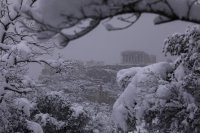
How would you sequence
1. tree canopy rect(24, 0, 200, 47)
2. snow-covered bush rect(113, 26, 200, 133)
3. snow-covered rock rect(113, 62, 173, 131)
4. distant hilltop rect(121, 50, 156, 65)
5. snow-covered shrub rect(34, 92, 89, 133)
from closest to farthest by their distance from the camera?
tree canopy rect(24, 0, 200, 47)
snow-covered bush rect(113, 26, 200, 133)
snow-covered rock rect(113, 62, 173, 131)
snow-covered shrub rect(34, 92, 89, 133)
distant hilltop rect(121, 50, 156, 65)

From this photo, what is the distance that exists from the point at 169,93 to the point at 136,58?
3547 inches

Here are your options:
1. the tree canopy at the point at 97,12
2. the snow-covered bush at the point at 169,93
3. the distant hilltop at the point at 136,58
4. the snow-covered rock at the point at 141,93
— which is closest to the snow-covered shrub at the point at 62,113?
the snow-covered rock at the point at 141,93

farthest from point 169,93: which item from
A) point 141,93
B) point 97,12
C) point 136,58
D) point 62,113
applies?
point 136,58

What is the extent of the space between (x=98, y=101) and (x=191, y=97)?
200 ft

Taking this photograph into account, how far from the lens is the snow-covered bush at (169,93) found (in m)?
8.83

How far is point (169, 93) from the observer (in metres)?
9.00

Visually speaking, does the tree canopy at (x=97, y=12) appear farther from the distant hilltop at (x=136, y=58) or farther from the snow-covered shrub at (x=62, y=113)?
the distant hilltop at (x=136, y=58)

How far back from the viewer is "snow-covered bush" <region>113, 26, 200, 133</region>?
8.83m

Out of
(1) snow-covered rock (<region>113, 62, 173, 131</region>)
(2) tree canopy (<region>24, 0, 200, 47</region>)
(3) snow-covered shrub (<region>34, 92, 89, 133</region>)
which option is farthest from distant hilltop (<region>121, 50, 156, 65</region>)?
(2) tree canopy (<region>24, 0, 200, 47</region>)

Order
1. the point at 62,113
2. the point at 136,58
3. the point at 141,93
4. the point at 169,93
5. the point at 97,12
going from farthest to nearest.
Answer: the point at 136,58 < the point at 62,113 < the point at 141,93 < the point at 169,93 < the point at 97,12

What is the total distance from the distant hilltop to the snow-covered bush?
81295 millimetres

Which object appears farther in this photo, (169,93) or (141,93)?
(141,93)

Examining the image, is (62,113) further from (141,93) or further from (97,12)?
(97,12)

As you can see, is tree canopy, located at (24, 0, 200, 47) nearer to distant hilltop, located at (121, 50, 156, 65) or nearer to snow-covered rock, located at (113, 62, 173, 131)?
snow-covered rock, located at (113, 62, 173, 131)
